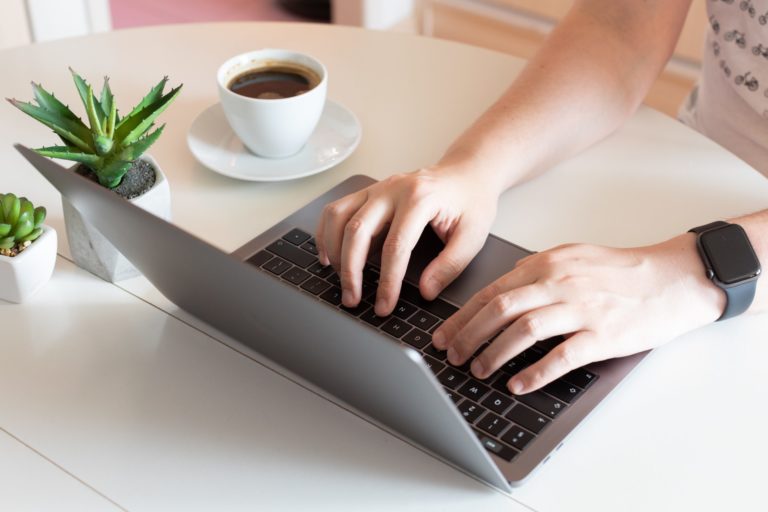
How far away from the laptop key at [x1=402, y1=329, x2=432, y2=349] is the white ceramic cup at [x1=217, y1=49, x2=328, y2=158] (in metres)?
0.32

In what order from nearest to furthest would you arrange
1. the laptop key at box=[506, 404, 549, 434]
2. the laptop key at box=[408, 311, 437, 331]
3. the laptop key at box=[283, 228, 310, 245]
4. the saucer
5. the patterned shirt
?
1. the laptop key at box=[506, 404, 549, 434]
2. the laptop key at box=[408, 311, 437, 331]
3. the laptop key at box=[283, 228, 310, 245]
4. the saucer
5. the patterned shirt

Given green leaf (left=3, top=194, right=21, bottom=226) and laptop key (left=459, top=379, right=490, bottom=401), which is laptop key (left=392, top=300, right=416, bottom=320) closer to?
laptop key (left=459, top=379, right=490, bottom=401)

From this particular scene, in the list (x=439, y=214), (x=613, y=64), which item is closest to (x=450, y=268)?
(x=439, y=214)

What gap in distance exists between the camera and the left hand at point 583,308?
783 millimetres

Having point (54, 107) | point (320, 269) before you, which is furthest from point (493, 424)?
point (54, 107)

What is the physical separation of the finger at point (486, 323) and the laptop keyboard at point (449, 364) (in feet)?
0.04

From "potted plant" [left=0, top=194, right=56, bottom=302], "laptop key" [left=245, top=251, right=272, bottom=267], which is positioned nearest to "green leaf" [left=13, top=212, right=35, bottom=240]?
"potted plant" [left=0, top=194, right=56, bottom=302]

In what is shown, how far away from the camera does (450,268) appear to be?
35.1 inches

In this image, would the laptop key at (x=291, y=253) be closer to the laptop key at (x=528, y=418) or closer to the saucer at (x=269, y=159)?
the saucer at (x=269, y=159)

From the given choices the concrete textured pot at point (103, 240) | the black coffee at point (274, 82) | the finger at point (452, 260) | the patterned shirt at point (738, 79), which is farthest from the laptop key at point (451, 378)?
the patterned shirt at point (738, 79)

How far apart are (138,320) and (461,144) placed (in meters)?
0.40

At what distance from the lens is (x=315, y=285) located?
2.90 feet

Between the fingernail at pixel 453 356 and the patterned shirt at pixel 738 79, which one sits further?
the patterned shirt at pixel 738 79

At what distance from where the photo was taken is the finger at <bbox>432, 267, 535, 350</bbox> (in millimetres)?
813
